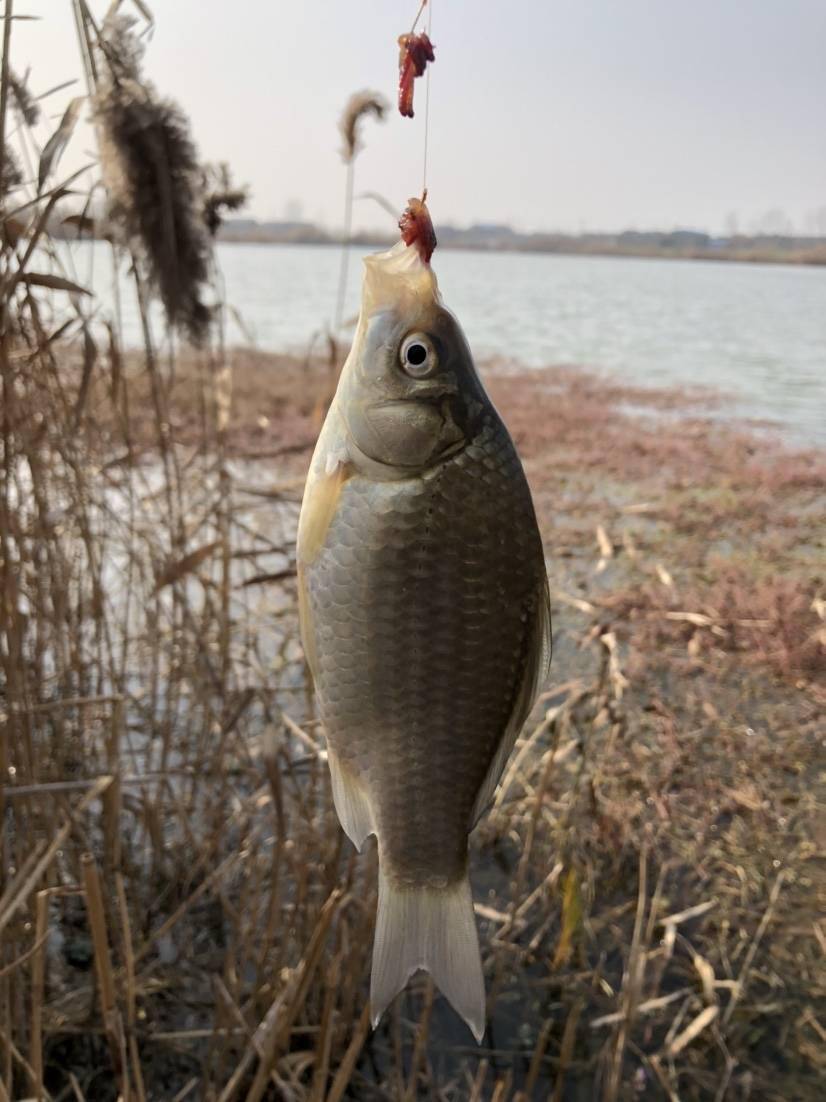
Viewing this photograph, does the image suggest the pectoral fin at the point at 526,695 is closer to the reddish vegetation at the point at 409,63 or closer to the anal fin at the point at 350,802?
the anal fin at the point at 350,802

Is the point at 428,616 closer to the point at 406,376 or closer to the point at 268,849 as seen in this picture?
the point at 406,376

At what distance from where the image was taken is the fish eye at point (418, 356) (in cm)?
120

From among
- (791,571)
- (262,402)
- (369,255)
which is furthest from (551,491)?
(369,255)

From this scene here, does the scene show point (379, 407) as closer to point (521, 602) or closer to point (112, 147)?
point (521, 602)

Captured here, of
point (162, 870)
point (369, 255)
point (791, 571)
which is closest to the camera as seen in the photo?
point (369, 255)

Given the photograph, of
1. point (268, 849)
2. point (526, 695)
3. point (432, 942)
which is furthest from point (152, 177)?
point (268, 849)

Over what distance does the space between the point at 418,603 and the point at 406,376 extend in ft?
0.99

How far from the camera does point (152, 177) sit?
2.37 m

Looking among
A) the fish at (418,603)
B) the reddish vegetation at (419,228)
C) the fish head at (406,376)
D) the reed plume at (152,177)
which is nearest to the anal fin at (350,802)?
the fish at (418,603)

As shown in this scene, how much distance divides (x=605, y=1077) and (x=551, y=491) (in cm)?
734

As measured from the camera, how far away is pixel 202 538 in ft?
21.6

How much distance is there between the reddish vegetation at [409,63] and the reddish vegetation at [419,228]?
0.10 m

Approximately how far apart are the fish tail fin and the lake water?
2.27 m

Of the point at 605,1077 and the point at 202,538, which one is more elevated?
the point at 202,538
